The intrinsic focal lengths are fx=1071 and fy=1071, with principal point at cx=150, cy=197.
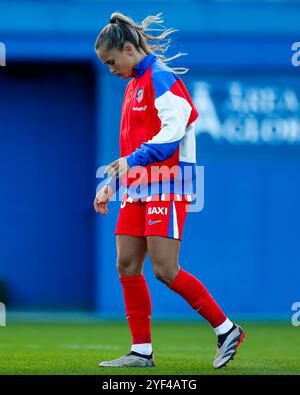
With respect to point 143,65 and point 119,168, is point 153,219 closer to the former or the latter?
point 119,168

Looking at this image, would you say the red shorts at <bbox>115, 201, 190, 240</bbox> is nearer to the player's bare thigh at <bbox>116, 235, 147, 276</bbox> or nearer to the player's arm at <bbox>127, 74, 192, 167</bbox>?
the player's bare thigh at <bbox>116, 235, 147, 276</bbox>

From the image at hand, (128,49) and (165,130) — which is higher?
(128,49)

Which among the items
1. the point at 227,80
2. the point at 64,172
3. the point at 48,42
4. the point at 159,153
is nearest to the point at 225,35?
the point at 227,80

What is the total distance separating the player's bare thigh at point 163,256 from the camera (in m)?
6.07

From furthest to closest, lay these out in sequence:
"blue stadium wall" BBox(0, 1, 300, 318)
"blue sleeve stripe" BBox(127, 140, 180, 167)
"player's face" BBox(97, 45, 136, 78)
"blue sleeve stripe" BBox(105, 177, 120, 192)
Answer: "blue stadium wall" BBox(0, 1, 300, 318), "player's face" BBox(97, 45, 136, 78), "blue sleeve stripe" BBox(105, 177, 120, 192), "blue sleeve stripe" BBox(127, 140, 180, 167)

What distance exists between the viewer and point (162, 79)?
6172 millimetres

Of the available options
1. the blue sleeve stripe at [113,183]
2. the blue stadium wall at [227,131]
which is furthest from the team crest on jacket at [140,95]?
the blue stadium wall at [227,131]

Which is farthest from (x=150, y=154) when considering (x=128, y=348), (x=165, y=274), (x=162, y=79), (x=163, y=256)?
(x=128, y=348)

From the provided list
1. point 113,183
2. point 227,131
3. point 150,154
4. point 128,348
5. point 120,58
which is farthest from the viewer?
point 227,131

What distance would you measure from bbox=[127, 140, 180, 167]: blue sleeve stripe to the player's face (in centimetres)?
54

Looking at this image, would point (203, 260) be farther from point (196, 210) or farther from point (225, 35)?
point (225, 35)

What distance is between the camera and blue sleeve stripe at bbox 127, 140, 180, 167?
19.7ft

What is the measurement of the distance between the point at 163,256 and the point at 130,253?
0.96ft

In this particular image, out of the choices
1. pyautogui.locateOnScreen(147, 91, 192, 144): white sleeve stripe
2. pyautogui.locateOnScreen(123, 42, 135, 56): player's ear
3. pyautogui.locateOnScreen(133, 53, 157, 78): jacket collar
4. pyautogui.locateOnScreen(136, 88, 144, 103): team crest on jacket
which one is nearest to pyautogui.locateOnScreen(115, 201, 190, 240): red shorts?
pyautogui.locateOnScreen(147, 91, 192, 144): white sleeve stripe
